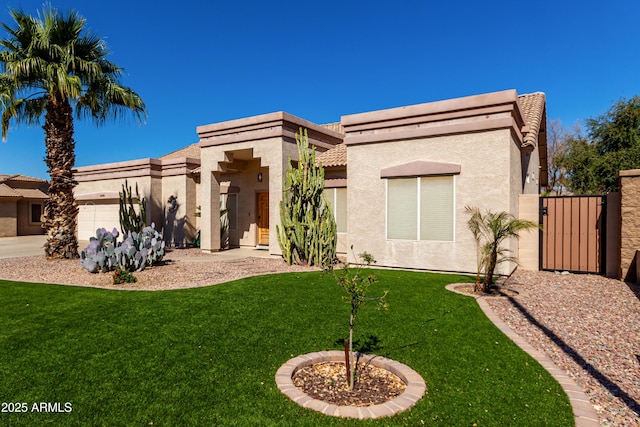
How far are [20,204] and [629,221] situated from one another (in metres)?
36.6

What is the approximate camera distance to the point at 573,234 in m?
11.7

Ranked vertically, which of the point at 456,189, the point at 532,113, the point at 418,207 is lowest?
the point at 418,207

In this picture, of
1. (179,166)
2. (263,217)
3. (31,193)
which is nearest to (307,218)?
(263,217)

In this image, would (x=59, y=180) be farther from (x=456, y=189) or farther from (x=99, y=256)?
(x=456, y=189)

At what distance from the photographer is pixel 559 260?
11.9 meters

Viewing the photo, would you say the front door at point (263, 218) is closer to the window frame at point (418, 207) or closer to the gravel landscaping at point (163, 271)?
the gravel landscaping at point (163, 271)

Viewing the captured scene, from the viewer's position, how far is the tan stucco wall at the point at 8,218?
27.0 m

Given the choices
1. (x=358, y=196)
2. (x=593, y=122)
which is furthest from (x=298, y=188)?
(x=593, y=122)

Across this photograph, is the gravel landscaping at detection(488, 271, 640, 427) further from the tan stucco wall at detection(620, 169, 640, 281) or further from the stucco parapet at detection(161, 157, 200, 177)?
the stucco parapet at detection(161, 157, 200, 177)

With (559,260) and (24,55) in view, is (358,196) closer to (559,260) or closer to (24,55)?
(559,260)

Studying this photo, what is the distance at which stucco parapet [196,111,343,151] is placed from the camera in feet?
48.7

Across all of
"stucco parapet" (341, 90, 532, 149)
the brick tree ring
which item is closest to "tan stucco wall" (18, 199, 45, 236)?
"stucco parapet" (341, 90, 532, 149)

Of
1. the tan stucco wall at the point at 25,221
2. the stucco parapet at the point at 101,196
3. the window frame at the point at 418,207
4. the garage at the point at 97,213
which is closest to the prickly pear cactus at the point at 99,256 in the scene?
the window frame at the point at 418,207

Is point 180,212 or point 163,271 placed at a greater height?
point 180,212
